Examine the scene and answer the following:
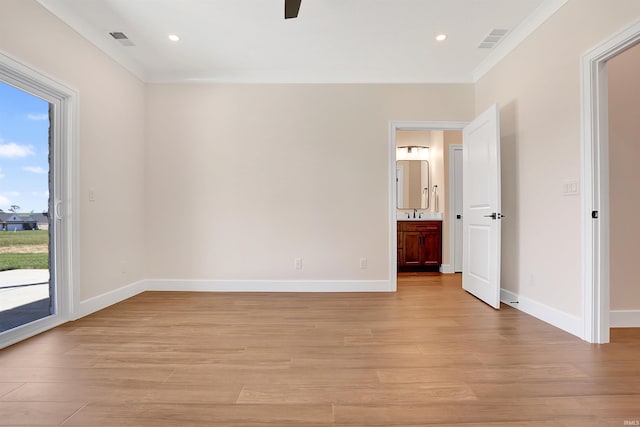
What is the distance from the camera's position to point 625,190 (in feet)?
8.21

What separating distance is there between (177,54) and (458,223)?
4.68 m

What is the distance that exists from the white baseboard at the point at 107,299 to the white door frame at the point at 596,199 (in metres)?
4.13

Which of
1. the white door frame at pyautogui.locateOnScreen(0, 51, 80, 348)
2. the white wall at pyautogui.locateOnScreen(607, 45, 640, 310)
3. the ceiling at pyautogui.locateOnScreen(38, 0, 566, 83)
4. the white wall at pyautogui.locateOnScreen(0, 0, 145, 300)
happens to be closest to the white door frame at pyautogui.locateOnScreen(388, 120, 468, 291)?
the ceiling at pyautogui.locateOnScreen(38, 0, 566, 83)

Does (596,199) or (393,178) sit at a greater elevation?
(393,178)

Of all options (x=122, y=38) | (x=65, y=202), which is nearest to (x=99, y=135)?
(x=65, y=202)

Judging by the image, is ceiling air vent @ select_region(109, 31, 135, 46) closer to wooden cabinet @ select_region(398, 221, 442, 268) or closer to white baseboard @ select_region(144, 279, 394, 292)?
white baseboard @ select_region(144, 279, 394, 292)

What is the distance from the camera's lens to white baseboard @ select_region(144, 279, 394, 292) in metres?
3.85

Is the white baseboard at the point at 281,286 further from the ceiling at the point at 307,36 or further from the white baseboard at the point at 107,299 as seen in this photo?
the ceiling at the point at 307,36

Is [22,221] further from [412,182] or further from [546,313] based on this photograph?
[412,182]

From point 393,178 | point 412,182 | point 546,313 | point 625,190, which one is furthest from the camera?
point 412,182

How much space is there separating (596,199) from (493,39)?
6.12 feet

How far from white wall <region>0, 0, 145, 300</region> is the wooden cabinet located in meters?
3.85

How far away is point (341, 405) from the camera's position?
150 cm

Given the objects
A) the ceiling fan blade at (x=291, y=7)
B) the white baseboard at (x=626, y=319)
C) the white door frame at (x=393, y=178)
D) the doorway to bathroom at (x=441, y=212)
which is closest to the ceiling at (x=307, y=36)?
the ceiling fan blade at (x=291, y=7)
